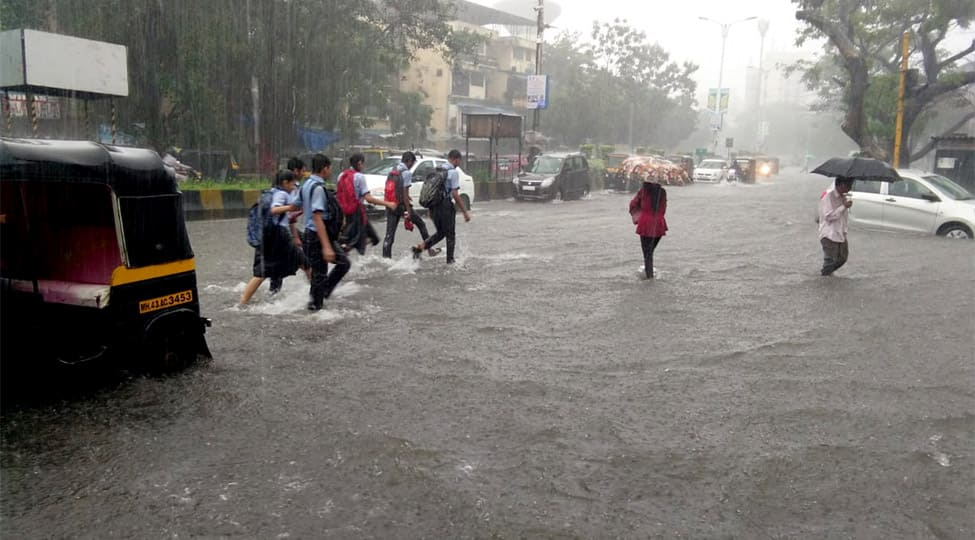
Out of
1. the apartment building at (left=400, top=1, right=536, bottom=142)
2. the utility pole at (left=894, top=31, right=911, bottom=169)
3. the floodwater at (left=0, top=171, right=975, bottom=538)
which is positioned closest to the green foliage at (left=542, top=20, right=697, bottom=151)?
the apartment building at (left=400, top=1, right=536, bottom=142)

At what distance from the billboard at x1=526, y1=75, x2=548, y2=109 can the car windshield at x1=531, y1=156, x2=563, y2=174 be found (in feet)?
12.3

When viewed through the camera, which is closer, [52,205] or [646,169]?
[52,205]

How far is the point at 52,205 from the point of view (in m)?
5.75

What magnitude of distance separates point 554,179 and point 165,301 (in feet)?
67.1

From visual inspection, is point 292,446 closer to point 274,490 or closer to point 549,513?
point 274,490

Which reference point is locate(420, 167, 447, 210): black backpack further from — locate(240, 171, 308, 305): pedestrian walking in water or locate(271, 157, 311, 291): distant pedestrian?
locate(240, 171, 308, 305): pedestrian walking in water

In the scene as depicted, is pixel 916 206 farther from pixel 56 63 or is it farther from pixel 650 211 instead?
pixel 56 63

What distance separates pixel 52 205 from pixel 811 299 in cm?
780

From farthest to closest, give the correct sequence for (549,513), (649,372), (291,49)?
A: 1. (291,49)
2. (649,372)
3. (549,513)

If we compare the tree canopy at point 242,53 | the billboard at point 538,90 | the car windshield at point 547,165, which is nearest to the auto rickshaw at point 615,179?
the billboard at point 538,90

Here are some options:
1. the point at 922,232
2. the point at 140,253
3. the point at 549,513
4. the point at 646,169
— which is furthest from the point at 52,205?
the point at 922,232

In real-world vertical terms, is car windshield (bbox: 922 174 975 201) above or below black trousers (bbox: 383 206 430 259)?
above

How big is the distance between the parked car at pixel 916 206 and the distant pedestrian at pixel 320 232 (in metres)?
10.4

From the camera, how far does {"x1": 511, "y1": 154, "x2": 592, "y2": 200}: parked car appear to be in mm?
24953
